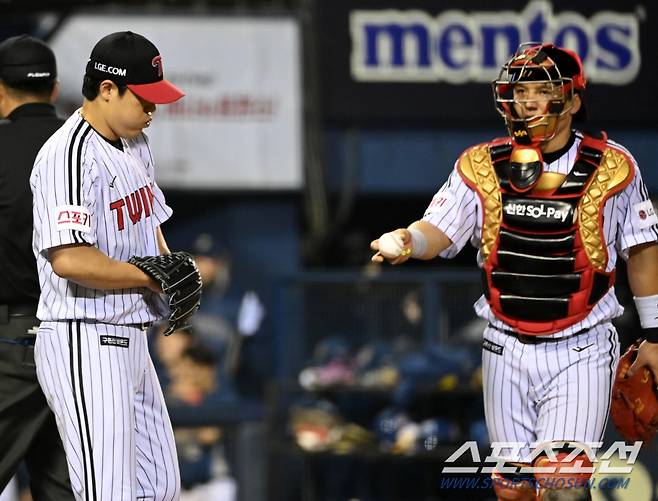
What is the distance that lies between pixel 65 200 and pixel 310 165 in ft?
19.4

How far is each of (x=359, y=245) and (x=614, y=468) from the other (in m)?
4.82

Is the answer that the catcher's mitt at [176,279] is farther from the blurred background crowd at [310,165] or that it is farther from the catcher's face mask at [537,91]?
the blurred background crowd at [310,165]

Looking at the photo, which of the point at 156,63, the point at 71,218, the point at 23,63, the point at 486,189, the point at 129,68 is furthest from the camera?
the point at 23,63

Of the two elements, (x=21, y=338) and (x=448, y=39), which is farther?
(x=448, y=39)

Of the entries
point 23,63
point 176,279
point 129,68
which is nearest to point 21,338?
point 176,279

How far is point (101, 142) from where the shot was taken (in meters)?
4.82

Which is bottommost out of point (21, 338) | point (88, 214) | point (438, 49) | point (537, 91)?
point (21, 338)

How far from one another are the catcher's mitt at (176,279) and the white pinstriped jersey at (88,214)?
0.09m

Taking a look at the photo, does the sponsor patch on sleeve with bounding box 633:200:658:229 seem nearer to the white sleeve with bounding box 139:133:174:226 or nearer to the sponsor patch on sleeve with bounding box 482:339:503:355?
the sponsor patch on sleeve with bounding box 482:339:503:355

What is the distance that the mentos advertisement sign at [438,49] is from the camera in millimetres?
10461

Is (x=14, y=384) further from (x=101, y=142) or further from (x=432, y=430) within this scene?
(x=432, y=430)

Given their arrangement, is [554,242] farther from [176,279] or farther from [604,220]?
[176,279]

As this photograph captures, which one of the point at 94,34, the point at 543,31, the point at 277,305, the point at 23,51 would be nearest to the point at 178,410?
the point at 277,305

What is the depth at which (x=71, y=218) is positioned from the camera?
4613 millimetres
